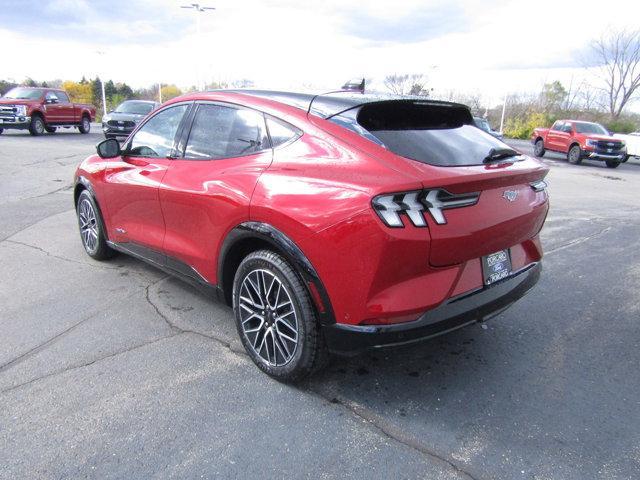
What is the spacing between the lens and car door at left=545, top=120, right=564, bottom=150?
69.3 ft

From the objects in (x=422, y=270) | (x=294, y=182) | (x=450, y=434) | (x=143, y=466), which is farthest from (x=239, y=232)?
(x=450, y=434)

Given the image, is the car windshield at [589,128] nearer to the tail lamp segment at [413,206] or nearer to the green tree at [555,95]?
the tail lamp segment at [413,206]

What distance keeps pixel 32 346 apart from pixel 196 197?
1.54 m

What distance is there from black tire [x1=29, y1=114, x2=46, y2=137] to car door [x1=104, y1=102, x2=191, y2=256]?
718 inches

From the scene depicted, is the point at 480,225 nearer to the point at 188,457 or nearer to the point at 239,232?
the point at 239,232

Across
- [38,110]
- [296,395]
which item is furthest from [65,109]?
[296,395]

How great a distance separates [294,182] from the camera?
2621 mm

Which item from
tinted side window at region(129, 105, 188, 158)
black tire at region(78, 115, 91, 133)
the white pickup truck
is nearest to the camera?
tinted side window at region(129, 105, 188, 158)

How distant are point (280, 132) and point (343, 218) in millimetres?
844

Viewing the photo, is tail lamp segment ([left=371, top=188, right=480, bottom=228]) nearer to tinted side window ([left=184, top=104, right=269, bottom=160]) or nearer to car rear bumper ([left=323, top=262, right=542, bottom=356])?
car rear bumper ([left=323, top=262, right=542, bottom=356])

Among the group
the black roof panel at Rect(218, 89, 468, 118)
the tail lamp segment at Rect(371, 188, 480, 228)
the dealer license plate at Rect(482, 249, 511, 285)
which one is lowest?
the dealer license plate at Rect(482, 249, 511, 285)

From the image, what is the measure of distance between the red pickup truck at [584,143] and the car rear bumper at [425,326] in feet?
64.0

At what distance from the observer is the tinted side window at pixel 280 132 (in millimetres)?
2799

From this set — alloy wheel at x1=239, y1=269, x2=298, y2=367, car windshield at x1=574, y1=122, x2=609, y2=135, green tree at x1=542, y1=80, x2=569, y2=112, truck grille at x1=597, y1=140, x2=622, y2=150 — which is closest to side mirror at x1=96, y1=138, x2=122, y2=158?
alloy wheel at x1=239, y1=269, x2=298, y2=367
